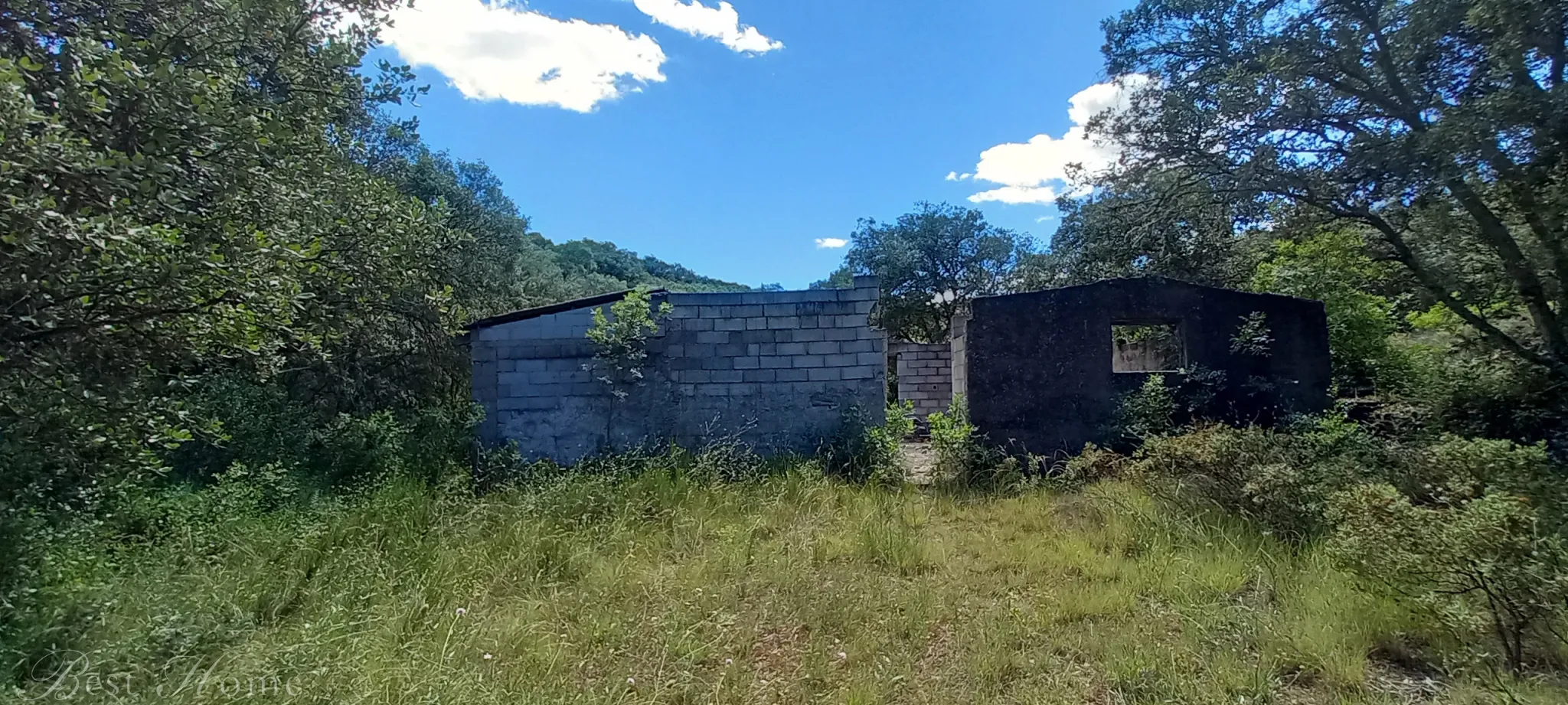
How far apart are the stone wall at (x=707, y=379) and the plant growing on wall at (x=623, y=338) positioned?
0.30ft

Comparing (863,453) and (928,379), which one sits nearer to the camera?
(863,453)

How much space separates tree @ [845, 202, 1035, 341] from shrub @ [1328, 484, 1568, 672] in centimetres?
1721

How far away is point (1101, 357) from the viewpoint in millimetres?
7953

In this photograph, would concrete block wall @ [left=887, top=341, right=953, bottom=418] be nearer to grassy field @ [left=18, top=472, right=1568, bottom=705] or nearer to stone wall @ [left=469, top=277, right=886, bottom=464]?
stone wall @ [left=469, top=277, right=886, bottom=464]

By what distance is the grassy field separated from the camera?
3.08 m

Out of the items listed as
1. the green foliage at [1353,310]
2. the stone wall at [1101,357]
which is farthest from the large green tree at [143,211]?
the green foliage at [1353,310]

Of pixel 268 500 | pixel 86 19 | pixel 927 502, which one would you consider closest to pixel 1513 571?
pixel 927 502

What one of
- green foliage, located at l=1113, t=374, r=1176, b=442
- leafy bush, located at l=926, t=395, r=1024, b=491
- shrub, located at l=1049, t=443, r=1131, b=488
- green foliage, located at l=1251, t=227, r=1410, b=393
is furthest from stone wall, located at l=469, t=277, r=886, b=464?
green foliage, located at l=1251, t=227, r=1410, b=393

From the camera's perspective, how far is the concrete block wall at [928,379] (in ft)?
44.1

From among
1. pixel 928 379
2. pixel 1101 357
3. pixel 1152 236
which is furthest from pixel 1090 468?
pixel 928 379

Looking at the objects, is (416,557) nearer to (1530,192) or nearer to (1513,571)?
(1513,571)

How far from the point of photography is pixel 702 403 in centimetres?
750

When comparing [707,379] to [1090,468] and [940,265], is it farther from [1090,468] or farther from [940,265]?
[940,265]

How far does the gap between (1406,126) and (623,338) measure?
321 inches
